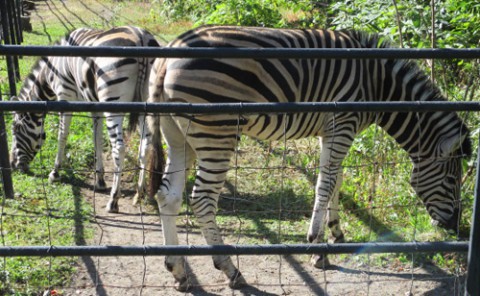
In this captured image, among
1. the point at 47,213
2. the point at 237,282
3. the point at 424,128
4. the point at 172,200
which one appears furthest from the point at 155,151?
the point at 424,128

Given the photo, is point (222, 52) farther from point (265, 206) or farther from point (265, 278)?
point (265, 206)

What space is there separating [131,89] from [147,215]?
1.31 m

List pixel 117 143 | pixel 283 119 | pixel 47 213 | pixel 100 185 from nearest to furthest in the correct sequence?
pixel 283 119 < pixel 47 213 < pixel 117 143 < pixel 100 185

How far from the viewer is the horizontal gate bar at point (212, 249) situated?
9.73 ft

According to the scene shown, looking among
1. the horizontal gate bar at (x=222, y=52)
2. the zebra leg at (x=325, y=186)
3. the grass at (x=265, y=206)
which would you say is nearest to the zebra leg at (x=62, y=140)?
the grass at (x=265, y=206)

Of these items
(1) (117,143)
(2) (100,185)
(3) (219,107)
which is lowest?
(2) (100,185)

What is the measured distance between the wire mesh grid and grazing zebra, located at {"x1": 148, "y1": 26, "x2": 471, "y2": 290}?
23 cm

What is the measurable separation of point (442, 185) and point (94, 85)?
363 centimetres

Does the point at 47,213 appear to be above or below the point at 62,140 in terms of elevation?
below

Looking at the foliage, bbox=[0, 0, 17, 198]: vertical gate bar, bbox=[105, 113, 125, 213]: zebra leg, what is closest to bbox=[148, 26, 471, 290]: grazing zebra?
bbox=[105, 113, 125, 213]: zebra leg

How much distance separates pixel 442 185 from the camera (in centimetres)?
564

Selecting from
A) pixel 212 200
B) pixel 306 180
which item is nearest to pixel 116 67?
pixel 212 200

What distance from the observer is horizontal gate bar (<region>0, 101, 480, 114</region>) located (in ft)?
9.26

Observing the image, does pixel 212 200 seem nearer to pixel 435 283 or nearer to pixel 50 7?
pixel 435 283
